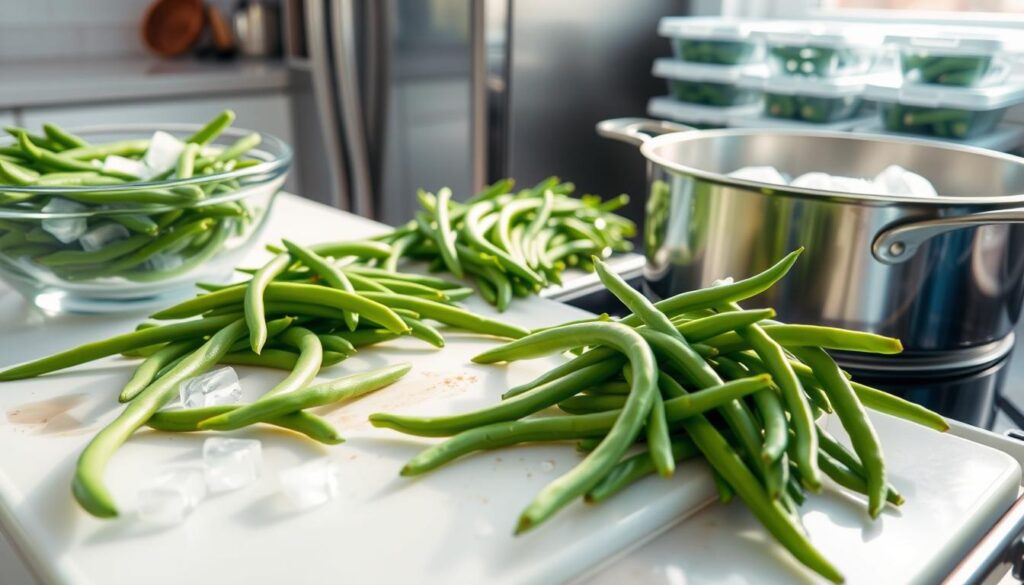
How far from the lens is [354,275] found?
890 mm

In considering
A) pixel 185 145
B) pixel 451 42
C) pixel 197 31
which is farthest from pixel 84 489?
pixel 197 31

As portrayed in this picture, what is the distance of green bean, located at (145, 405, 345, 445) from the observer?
0.63m

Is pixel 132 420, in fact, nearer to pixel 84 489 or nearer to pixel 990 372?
pixel 84 489

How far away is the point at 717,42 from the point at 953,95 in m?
0.47

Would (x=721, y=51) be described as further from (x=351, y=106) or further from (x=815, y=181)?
(x=351, y=106)

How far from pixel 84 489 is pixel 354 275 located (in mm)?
395

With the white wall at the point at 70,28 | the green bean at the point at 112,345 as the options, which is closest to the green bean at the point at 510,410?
the green bean at the point at 112,345

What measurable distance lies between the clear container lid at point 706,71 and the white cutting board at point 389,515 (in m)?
1.05

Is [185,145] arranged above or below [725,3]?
below

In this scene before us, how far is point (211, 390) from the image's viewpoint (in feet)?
2.20

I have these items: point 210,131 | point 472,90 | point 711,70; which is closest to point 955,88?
point 711,70

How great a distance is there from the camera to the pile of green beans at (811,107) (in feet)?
4.93

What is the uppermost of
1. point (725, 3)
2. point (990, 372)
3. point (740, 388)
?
point (725, 3)

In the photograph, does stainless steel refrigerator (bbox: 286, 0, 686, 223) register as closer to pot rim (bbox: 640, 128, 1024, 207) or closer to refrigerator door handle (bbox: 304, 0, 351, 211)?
refrigerator door handle (bbox: 304, 0, 351, 211)
